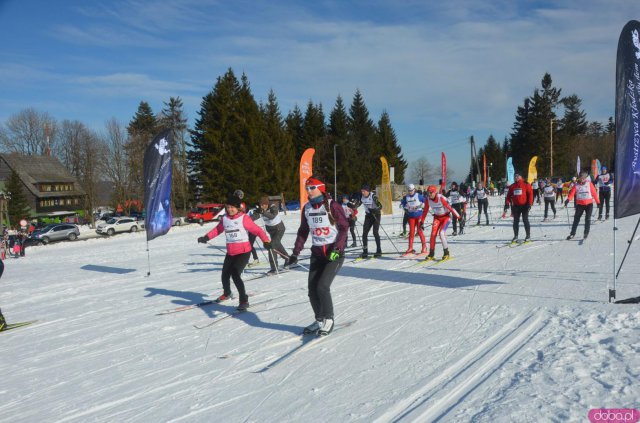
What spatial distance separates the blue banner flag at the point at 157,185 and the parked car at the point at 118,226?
25.9m

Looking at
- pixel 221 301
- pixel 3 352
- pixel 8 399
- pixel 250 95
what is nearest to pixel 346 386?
pixel 8 399

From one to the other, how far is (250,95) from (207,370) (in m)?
45.8

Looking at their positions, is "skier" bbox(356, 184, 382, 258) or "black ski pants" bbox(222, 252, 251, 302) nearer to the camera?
"black ski pants" bbox(222, 252, 251, 302)

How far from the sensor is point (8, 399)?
4.61m

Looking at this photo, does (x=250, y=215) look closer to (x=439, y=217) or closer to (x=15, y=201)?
(x=439, y=217)

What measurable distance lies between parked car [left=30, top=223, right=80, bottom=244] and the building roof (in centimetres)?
2678

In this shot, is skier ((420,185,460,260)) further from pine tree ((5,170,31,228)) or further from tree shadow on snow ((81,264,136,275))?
pine tree ((5,170,31,228))

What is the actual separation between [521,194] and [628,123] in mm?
6342

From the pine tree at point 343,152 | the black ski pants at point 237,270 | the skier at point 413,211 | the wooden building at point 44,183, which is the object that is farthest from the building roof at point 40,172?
the black ski pants at point 237,270

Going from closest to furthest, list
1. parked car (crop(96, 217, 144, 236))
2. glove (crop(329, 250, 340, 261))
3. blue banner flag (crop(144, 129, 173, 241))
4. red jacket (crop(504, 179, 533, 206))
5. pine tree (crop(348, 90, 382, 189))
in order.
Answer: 1. glove (crop(329, 250, 340, 261))
2. blue banner flag (crop(144, 129, 173, 241))
3. red jacket (crop(504, 179, 533, 206))
4. parked car (crop(96, 217, 144, 236))
5. pine tree (crop(348, 90, 382, 189))

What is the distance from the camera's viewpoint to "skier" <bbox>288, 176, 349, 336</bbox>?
5547 millimetres

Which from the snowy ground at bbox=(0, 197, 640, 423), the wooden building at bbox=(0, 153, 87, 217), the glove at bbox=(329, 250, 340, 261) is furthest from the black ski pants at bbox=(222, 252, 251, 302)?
the wooden building at bbox=(0, 153, 87, 217)

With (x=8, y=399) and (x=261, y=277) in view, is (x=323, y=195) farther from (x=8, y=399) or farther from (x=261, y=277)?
(x=261, y=277)

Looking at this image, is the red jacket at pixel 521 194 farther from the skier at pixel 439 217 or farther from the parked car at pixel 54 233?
the parked car at pixel 54 233
